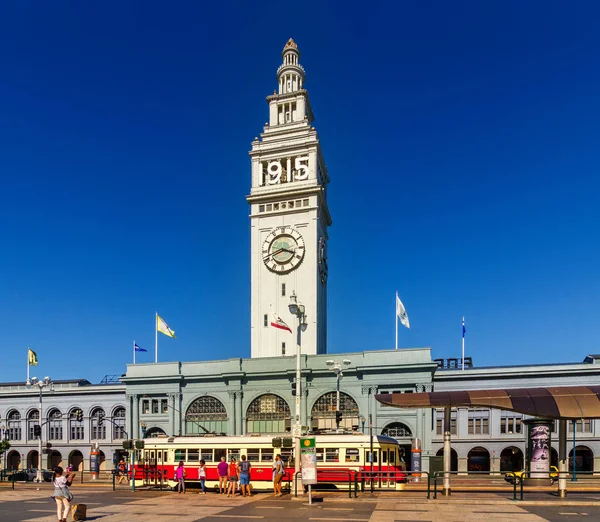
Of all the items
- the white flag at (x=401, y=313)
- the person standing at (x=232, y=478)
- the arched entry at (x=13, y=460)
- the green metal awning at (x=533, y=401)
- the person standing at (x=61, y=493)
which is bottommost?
the arched entry at (x=13, y=460)

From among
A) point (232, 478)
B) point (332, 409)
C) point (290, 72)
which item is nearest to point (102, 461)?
point (332, 409)

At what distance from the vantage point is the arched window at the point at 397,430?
5469cm

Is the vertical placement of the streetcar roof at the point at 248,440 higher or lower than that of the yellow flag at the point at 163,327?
lower

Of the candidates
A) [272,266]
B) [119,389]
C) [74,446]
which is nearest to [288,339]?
[272,266]

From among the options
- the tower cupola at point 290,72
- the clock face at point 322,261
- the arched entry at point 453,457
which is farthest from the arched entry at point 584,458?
the tower cupola at point 290,72

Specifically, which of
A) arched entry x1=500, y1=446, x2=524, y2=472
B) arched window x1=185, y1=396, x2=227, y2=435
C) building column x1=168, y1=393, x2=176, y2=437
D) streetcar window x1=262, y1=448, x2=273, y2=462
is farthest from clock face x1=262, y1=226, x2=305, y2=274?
streetcar window x1=262, y1=448, x2=273, y2=462

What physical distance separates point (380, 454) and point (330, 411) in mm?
25582

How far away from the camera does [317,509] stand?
23094 millimetres

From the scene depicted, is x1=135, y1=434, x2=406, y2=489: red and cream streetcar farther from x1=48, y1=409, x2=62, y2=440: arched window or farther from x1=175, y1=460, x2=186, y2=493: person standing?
x1=48, y1=409, x2=62, y2=440: arched window

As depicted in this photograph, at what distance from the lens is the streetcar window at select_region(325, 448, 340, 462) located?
3170 cm

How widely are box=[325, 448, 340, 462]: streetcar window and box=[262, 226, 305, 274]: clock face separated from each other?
34.9 meters

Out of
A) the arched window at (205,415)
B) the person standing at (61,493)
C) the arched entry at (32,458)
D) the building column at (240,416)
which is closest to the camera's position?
the person standing at (61,493)

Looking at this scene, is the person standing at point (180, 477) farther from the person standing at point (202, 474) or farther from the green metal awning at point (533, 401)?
the green metal awning at point (533, 401)

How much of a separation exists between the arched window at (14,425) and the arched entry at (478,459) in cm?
5647
